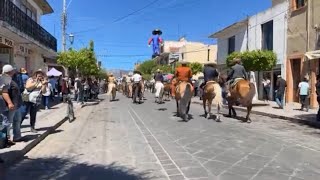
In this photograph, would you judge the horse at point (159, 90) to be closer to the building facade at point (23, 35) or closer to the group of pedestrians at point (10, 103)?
the building facade at point (23, 35)

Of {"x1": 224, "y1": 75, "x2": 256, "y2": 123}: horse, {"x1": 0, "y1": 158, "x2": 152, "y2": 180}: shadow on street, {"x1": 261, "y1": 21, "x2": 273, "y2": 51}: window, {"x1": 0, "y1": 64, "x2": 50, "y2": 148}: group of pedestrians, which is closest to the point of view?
{"x1": 0, "y1": 158, "x2": 152, "y2": 180}: shadow on street

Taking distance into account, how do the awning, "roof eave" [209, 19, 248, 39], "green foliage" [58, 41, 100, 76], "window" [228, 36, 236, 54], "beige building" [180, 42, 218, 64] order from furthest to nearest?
"beige building" [180, 42, 218, 64] < "window" [228, 36, 236, 54] < "roof eave" [209, 19, 248, 39] < "green foliage" [58, 41, 100, 76] < the awning

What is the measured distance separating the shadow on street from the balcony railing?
13.7 m

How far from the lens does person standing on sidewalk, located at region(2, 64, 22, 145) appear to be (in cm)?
989

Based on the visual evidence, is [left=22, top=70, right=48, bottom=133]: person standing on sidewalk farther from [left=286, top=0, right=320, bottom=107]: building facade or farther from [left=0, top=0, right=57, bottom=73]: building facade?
[left=286, top=0, right=320, bottom=107]: building facade

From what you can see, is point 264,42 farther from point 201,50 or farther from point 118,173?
point 201,50

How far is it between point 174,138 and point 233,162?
333 cm

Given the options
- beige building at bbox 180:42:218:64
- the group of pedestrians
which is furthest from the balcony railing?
beige building at bbox 180:42:218:64

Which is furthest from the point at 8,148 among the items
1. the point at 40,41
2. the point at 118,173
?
the point at 40,41

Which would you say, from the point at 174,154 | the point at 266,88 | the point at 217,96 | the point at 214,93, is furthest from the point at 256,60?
the point at 174,154

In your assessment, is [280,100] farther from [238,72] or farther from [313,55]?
[238,72]

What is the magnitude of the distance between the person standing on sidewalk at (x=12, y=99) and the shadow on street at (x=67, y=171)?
1.42m

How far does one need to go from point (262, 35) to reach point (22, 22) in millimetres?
18121

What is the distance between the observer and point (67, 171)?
27.3ft
